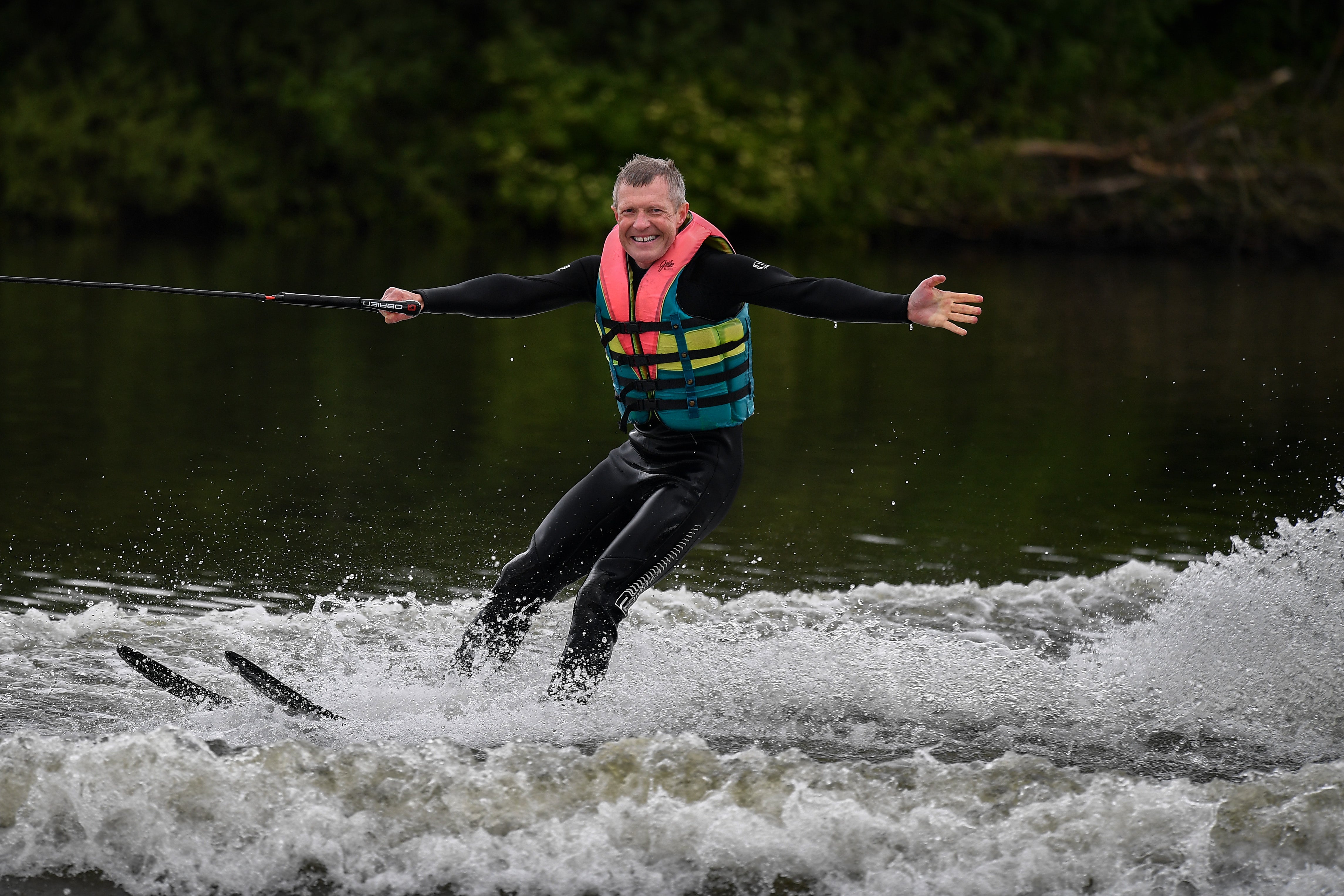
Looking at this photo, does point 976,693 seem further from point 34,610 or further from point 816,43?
point 816,43

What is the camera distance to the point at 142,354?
544 inches

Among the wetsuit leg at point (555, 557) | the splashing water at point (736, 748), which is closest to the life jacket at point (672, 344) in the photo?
the wetsuit leg at point (555, 557)

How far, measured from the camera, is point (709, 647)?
5578 millimetres

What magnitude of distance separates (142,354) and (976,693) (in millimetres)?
10331

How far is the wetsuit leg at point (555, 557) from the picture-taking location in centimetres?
494

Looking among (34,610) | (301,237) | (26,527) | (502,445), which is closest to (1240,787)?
(34,610)

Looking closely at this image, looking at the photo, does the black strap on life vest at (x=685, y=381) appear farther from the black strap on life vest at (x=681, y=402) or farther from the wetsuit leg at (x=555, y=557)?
the wetsuit leg at (x=555, y=557)

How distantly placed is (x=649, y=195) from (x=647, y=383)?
560 millimetres

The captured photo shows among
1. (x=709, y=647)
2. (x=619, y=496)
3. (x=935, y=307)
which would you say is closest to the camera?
(x=935, y=307)

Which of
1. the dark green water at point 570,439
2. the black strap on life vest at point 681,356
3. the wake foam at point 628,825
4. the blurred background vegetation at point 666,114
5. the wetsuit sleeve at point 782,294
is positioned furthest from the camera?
the blurred background vegetation at point 666,114

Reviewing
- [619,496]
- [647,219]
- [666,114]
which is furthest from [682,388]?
[666,114]

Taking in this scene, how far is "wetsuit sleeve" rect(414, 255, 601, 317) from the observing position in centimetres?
494

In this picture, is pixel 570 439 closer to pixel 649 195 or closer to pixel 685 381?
pixel 685 381

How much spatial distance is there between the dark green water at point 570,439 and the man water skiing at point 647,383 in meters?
1.55
